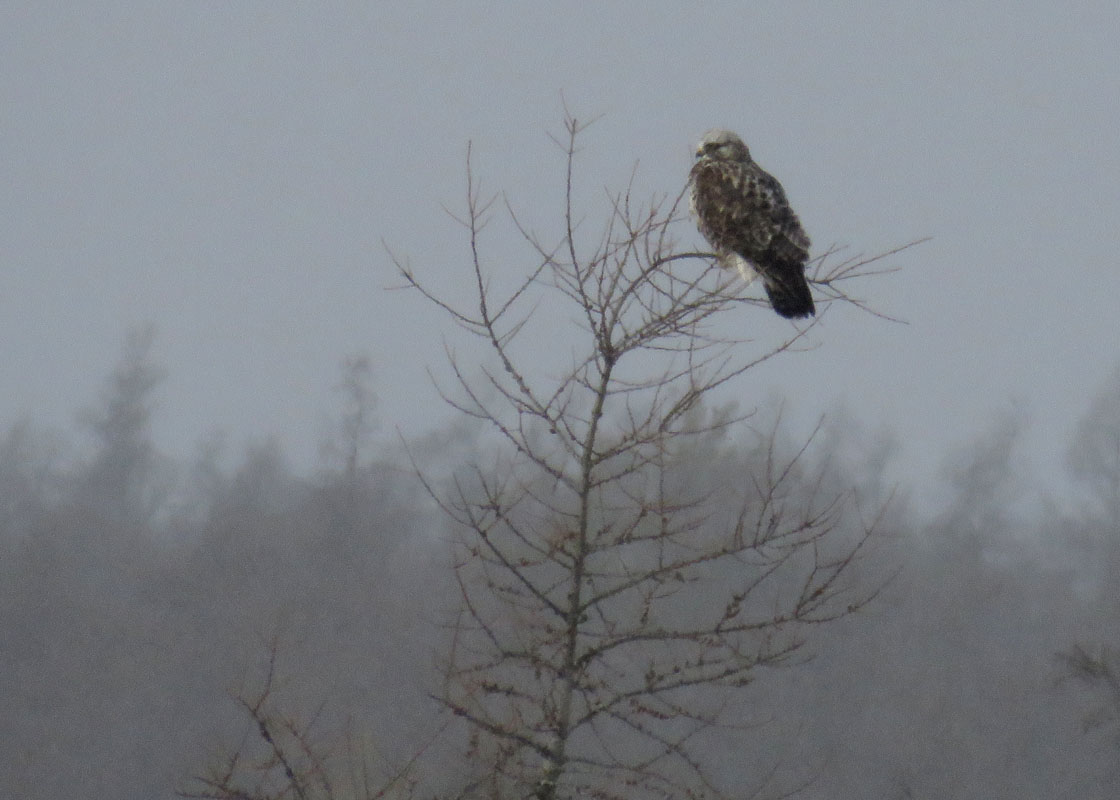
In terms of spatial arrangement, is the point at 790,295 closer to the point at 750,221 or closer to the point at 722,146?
the point at 750,221

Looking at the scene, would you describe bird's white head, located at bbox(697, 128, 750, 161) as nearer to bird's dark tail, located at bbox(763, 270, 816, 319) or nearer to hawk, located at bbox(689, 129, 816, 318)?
hawk, located at bbox(689, 129, 816, 318)

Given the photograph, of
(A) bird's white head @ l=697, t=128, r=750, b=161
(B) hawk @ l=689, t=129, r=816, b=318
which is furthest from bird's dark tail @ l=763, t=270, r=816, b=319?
(A) bird's white head @ l=697, t=128, r=750, b=161

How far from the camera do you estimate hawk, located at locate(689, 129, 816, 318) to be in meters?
6.35

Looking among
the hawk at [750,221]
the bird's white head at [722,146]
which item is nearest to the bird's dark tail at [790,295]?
the hawk at [750,221]

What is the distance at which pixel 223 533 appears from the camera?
37.2m

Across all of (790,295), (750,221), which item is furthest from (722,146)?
(790,295)

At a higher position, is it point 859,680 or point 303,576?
point 303,576

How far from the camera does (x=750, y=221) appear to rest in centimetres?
683

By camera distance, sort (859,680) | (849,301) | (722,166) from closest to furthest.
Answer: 1. (849,301)
2. (722,166)
3. (859,680)

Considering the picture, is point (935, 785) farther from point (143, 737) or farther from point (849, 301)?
point (849, 301)

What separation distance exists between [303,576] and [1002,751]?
19625 mm

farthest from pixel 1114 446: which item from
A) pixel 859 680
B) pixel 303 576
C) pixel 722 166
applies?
pixel 722 166

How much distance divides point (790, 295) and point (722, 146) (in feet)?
5.25

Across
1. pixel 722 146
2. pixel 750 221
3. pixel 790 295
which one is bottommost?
pixel 790 295
